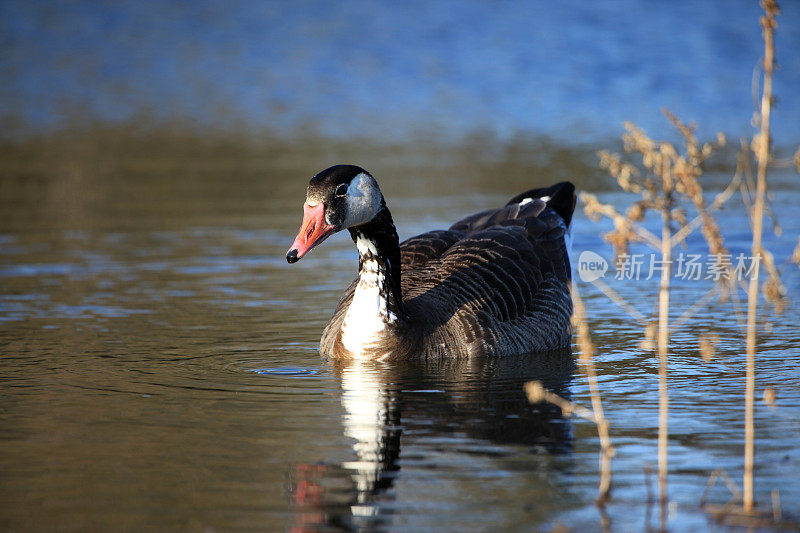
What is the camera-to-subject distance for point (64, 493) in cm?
631

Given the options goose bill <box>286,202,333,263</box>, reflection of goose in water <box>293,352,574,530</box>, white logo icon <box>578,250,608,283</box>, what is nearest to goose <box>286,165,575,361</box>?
goose bill <box>286,202,333,263</box>

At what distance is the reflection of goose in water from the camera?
20.1 feet

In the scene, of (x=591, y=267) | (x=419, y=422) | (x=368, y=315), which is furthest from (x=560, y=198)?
(x=419, y=422)

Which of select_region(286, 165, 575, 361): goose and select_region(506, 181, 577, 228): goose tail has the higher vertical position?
select_region(506, 181, 577, 228): goose tail

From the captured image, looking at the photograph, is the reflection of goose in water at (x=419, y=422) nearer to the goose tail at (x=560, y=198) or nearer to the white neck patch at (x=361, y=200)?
the white neck patch at (x=361, y=200)

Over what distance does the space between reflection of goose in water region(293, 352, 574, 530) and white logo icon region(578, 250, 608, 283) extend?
2933 millimetres

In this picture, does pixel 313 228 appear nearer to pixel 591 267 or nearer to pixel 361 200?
pixel 361 200

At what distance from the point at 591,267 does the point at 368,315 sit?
4798mm

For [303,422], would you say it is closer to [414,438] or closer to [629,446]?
[414,438]

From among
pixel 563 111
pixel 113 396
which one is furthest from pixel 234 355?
pixel 563 111

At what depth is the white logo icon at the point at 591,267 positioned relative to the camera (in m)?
13.0

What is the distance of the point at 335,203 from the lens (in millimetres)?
8922

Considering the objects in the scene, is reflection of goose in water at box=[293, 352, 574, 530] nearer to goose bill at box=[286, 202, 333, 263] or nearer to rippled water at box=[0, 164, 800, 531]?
rippled water at box=[0, 164, 800, 531]

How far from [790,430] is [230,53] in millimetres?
39276
